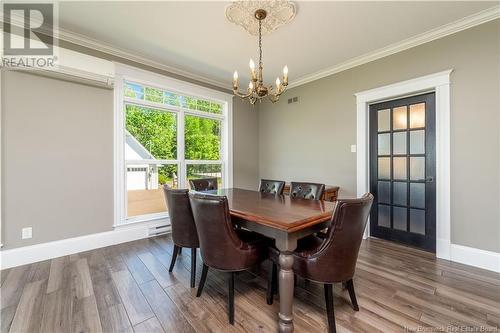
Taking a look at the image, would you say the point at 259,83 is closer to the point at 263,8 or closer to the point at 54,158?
the point at 263,8

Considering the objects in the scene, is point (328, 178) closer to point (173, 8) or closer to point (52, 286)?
point (173, 8)

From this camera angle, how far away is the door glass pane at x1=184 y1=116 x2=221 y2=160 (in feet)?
13.3

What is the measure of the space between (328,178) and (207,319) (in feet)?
9.46

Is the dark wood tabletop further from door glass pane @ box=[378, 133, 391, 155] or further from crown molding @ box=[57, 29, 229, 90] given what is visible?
crown molding @ box=[57, 29, 229, 90]

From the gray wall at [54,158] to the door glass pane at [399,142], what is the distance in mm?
3995

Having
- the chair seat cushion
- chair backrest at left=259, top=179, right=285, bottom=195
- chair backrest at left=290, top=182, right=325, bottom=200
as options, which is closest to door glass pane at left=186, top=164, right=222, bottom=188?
chair backrest at left=259, top=179, right=285, bottom=195

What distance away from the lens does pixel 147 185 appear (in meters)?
3.55

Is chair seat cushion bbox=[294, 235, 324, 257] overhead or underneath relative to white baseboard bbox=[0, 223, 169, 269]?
overhead

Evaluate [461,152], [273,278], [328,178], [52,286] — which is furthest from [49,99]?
[461,152]

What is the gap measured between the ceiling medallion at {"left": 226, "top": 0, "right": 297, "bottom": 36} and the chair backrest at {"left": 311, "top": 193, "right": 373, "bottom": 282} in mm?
1961

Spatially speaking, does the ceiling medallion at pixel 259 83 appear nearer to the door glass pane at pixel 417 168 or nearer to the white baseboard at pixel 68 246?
the door glass pane at pixel 417 168

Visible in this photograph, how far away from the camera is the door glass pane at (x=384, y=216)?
126 inches

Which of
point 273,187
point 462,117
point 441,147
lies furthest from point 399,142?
point 273,187

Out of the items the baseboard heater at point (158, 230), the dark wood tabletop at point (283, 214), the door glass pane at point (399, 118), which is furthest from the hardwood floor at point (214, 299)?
the door glass pane at point (399, 118)
